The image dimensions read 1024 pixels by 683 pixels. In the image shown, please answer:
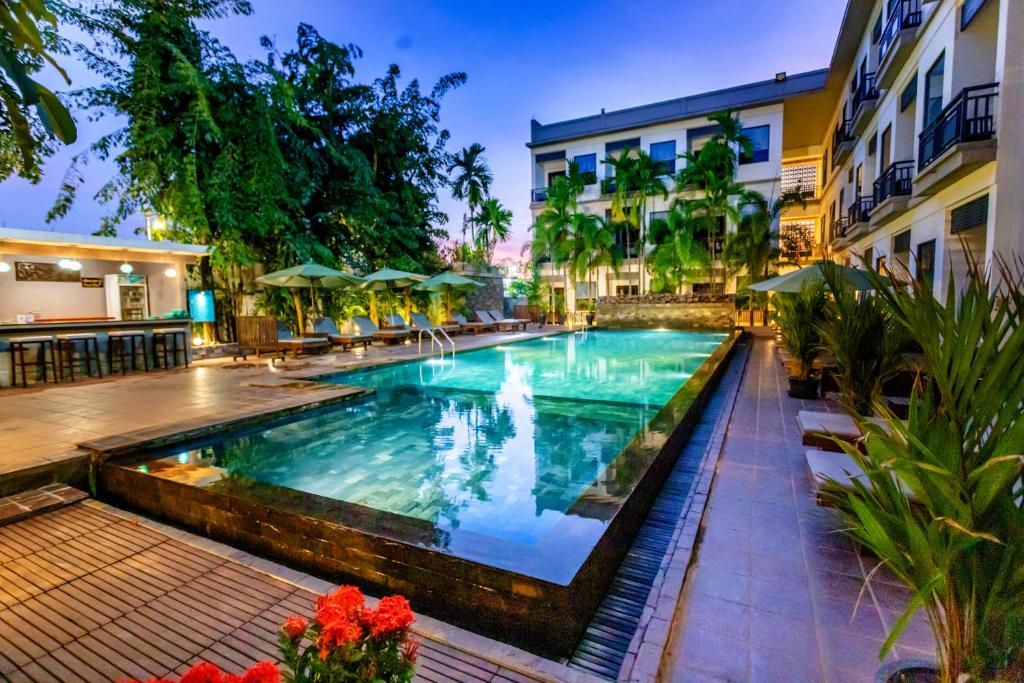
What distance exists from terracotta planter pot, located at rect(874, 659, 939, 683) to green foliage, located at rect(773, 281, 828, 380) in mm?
5469

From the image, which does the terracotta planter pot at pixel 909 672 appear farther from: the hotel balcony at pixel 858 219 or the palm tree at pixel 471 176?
the palm tree at pixel 471 176

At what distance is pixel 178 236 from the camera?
11562 millimetres

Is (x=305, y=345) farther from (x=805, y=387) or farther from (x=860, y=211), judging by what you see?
(x=860, y=211)

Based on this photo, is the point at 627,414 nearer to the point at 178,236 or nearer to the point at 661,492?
the point at 661,492

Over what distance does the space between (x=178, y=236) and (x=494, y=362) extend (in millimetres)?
8292

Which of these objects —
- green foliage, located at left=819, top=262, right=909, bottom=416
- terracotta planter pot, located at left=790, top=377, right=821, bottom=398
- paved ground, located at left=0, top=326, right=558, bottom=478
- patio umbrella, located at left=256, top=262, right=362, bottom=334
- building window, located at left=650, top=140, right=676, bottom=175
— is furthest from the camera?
building window, located at left=650, top=140, right=676, bottom=175

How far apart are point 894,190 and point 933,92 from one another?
1960mm

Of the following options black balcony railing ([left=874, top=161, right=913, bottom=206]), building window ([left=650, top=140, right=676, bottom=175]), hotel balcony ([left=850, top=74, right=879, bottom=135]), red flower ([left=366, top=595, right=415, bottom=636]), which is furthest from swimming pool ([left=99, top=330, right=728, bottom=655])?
building window ([left=650, top=140, right=676, bottom=175])

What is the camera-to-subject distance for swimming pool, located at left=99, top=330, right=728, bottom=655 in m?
2.44

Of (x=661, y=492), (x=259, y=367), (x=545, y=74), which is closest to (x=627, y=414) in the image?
(x=661, y=492)

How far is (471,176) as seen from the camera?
806 inches

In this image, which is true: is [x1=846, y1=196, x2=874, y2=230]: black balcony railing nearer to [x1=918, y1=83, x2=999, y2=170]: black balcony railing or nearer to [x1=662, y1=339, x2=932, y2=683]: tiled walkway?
[x1=918, y1=83, x2=999, y2=170]: black balcony railing

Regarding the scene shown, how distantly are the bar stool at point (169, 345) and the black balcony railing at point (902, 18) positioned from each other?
15916 millimetres

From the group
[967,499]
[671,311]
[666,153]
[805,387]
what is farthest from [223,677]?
[666,153]
